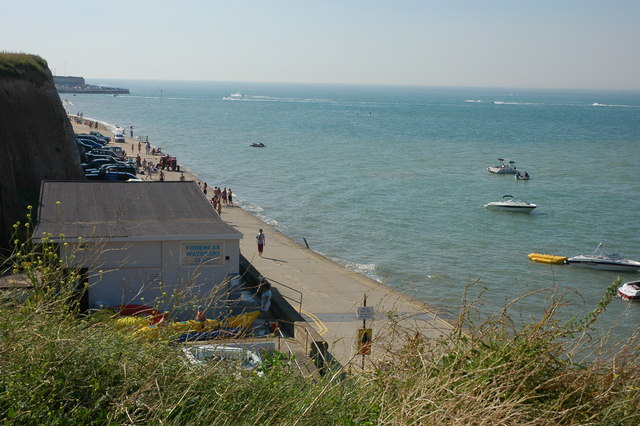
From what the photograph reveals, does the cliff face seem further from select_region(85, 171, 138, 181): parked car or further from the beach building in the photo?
the beach building

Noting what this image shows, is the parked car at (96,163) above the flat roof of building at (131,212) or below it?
below

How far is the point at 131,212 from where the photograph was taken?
58.4ft

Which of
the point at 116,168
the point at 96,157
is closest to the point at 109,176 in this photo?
→ the point at 116,168

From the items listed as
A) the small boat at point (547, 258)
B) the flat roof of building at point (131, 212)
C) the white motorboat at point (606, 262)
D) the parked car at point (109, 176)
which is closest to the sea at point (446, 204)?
the white motorboat at point (606, 262)

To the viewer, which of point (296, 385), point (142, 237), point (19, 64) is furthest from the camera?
point (19, 64)

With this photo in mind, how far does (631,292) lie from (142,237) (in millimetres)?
20577

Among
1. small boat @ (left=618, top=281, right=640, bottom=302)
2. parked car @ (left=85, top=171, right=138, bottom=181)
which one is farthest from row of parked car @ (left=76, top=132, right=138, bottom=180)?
small boat @ (left=618, top=281, right=640, bottom=302)

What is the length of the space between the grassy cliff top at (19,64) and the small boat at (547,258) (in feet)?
89.5

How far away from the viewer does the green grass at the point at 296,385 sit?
5441 mm

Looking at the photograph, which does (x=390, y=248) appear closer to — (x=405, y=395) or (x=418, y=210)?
(x=418, y=210)

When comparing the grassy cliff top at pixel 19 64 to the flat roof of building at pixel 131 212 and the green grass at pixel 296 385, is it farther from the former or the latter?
the green grass at pixel 296 385

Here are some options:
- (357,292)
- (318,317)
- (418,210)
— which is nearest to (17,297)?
(318,317)

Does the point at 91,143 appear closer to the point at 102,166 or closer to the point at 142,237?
the point at 102,166

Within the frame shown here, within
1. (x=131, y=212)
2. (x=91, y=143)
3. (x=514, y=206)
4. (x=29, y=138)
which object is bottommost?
(x=514, y=206)
